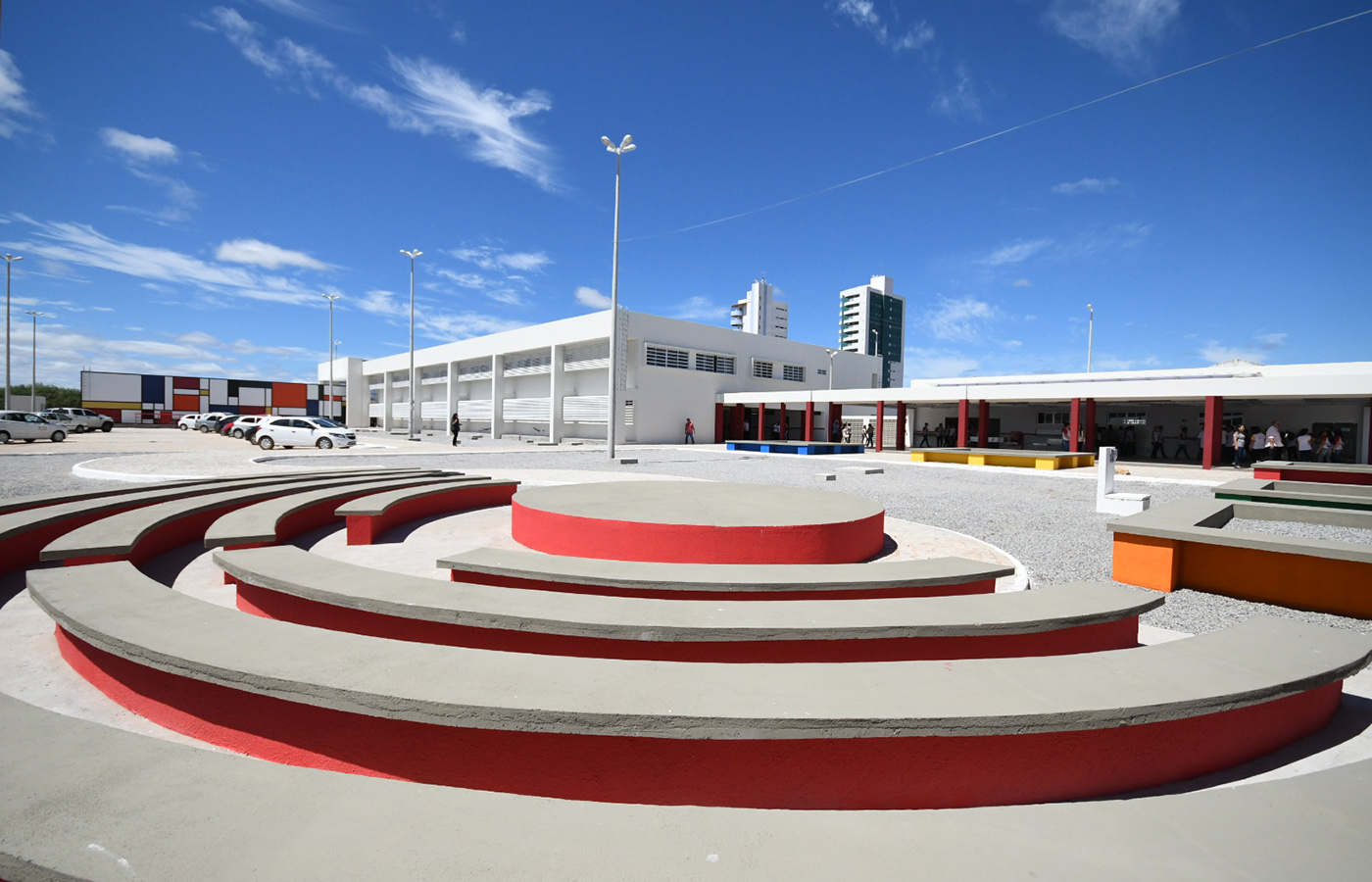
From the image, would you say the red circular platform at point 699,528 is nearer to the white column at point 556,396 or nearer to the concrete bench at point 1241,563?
the concrete bench at point 1241,563

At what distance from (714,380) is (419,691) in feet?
129

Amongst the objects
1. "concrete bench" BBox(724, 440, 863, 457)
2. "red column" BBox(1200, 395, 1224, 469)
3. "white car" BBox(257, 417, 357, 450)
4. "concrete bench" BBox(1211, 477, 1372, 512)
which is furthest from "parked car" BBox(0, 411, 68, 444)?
"red column" BBox(1200, 395, 1224, 469)

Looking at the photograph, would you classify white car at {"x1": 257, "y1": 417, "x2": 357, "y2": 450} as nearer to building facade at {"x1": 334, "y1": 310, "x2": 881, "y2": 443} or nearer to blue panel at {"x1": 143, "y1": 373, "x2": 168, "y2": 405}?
building facade at {"x1": 334, "y1": 310, "x2": 881, "y2": 443}

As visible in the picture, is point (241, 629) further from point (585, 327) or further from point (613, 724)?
point (585, 327)

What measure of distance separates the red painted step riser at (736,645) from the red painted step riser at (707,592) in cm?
71

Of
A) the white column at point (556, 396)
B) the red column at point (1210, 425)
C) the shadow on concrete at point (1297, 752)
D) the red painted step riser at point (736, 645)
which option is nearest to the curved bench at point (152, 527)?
the red painted step riser at point (736, 645)

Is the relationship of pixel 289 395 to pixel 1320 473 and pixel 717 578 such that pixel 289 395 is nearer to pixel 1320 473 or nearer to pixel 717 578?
pixel 717 578

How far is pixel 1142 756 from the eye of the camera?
2.62 m

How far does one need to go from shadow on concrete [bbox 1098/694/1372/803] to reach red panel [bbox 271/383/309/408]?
88.2 meters

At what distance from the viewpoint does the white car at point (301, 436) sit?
27.0 metres

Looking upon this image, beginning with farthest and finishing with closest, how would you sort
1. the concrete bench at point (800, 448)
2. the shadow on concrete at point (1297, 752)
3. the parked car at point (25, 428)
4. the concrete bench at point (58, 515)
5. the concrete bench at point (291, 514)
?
the concrete bench at point (800, 448)
the parked car at point (25, 428)
the concrete bench at point (58, 515)
the concrete bench at point (291, 514)
the shadow on concrete at point (1297, 752)

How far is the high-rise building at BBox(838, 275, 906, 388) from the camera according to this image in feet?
442

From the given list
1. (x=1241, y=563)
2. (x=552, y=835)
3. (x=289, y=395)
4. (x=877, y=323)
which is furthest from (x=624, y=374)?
(x=877, y=323)

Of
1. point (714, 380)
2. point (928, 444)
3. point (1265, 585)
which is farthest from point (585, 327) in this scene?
point (1265, 585)
